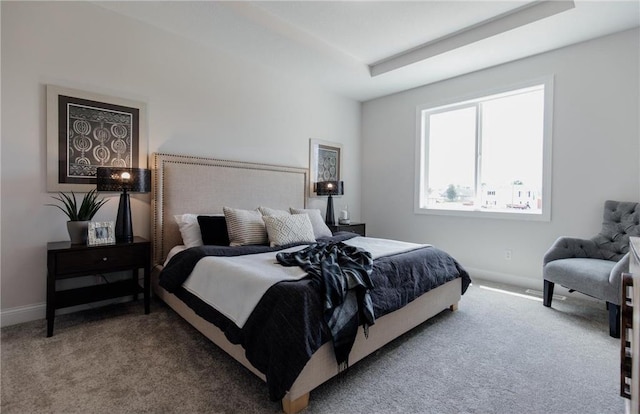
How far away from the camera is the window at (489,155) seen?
3707 mm

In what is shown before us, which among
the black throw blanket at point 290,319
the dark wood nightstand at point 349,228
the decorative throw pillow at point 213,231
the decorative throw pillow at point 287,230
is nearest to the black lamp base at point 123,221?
the decorative throw pillow at point 213,231

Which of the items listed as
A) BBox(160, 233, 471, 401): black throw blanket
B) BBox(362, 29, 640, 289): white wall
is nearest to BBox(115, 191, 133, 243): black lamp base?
BBox(160, 233, 471, 401): black throw blanket

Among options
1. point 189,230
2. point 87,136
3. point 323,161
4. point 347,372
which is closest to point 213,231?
point 189,230

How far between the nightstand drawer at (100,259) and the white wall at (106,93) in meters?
0.48

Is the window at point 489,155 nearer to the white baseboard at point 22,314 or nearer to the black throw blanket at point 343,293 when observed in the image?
the black throw blanket at point 343,293

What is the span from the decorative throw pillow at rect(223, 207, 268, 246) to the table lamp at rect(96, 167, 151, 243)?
0.77 meters

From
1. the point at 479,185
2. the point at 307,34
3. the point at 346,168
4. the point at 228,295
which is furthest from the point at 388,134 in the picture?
the point at 228,295

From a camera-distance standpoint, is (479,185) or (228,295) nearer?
(228,295)

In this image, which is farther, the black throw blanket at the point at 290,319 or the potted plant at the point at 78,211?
the potted plant at the point at 78,211

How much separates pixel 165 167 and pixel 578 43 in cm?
449

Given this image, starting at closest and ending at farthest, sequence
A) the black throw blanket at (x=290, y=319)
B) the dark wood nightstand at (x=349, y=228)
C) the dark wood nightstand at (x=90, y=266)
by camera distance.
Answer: the black throw blanket at (x=290, y=319)
the dark wood nightstand at (x=90, y=266)
the dark wood nightstand at (x=349, y=228)

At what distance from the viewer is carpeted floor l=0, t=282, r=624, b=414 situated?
1.65 m

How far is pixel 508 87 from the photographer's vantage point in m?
3.83

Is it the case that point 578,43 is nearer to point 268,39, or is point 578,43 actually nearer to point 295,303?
point 268,39
